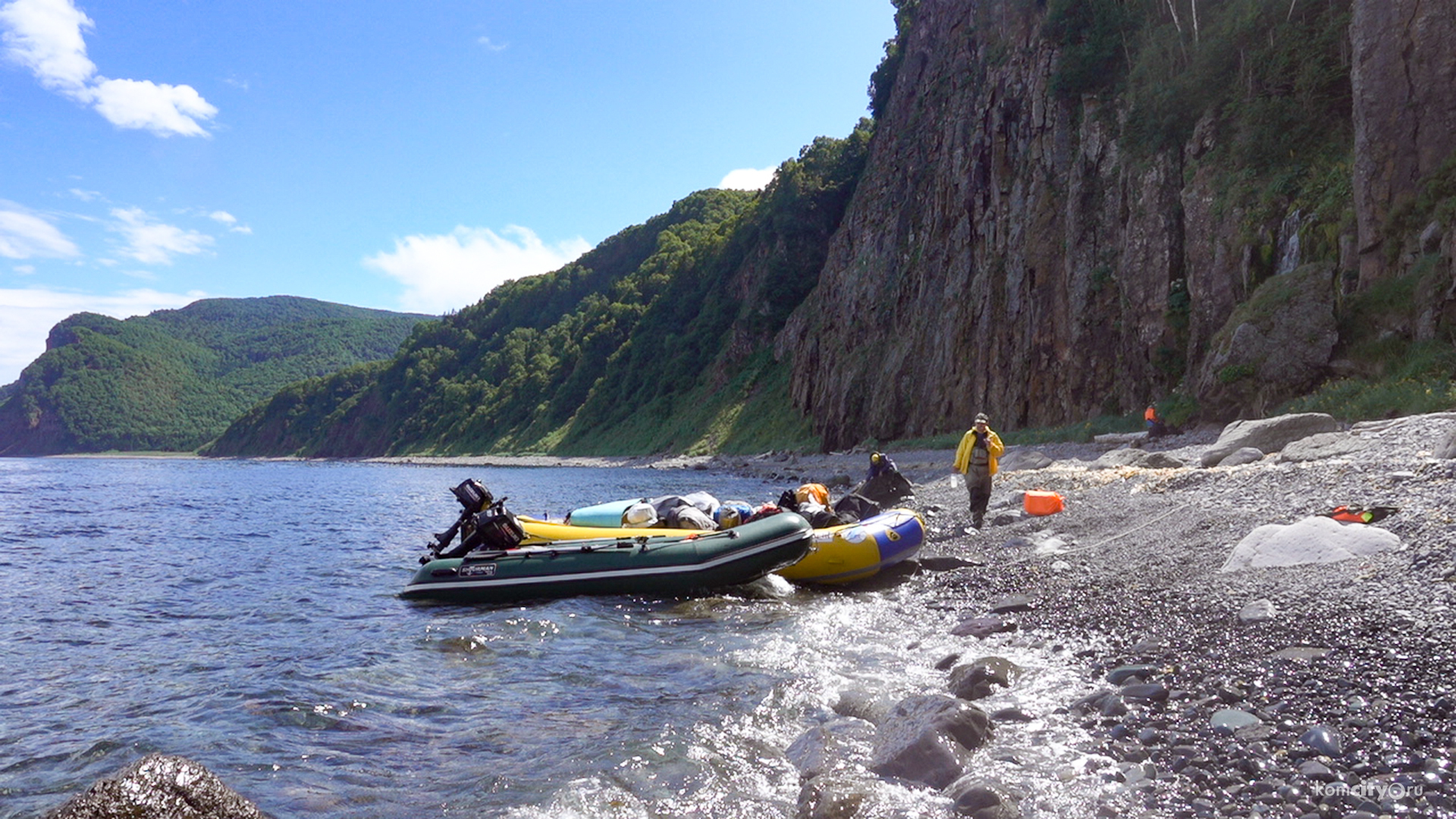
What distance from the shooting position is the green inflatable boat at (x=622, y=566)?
9.59 m

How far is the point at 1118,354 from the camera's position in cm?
2444

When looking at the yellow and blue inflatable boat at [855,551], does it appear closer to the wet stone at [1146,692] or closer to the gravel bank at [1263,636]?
the gravel bank at [1263,636]

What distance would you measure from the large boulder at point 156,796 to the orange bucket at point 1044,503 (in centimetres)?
1075

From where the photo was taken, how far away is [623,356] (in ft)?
250

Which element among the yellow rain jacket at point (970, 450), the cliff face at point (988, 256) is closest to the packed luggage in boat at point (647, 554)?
the yellow rain jacket at point (970, 450)

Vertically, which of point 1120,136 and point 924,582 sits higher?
point 1120,136

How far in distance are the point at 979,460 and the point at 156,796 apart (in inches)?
393

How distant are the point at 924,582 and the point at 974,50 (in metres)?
36.3

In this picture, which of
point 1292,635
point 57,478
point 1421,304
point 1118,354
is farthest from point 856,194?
point 57,478

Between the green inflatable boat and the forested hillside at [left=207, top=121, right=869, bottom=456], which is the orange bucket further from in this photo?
the forested hillside at [left=207, top=121, right=869, bottom=456]

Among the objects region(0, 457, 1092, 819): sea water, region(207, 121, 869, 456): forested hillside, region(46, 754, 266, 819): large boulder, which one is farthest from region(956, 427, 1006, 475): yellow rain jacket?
region(207, 121, 869, 456): forested hillside

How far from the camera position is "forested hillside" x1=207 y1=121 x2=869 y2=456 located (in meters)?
59.8

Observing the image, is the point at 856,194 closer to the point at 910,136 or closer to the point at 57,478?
the point at 910,136

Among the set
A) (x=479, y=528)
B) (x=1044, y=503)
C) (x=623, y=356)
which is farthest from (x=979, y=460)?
(x=623, y=356)
